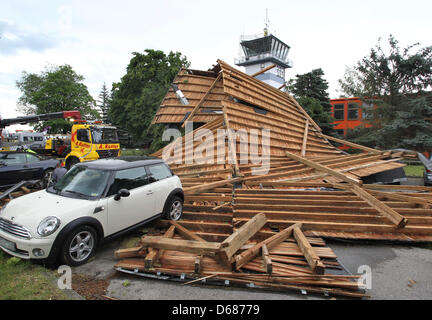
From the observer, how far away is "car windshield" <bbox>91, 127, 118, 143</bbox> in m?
13.4

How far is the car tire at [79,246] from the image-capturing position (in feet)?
12.3

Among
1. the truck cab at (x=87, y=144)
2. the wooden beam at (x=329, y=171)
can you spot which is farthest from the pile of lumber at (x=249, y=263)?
the truck cab at (x=87, y=144)

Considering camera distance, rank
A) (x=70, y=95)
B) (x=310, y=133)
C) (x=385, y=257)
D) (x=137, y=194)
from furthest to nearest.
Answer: (x=70, y=95) → (x=310, y=133) → (x=137, y=194) → (x=385, y=257)

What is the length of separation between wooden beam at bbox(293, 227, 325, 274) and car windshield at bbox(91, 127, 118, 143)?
1224cm

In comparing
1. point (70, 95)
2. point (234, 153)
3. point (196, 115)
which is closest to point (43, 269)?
point (234, 153)

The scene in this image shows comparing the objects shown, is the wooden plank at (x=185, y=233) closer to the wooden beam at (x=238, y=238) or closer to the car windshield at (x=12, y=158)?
the wooden beam at (x=238, y=238)

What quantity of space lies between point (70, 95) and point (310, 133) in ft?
118

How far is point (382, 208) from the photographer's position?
5461 millimetres

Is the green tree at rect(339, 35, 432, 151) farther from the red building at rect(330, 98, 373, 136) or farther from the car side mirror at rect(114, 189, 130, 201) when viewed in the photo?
the car side mirror at rect(114, 189, 130, 201)

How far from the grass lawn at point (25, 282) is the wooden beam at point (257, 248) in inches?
94.9

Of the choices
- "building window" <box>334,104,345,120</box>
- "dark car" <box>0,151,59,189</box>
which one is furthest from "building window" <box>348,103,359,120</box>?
"dark car" <box>0,151,59,189</box>

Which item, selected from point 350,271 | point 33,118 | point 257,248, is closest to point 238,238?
point 257,248

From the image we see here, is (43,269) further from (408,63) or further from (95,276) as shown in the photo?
(408,63)

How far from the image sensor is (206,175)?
899cm
